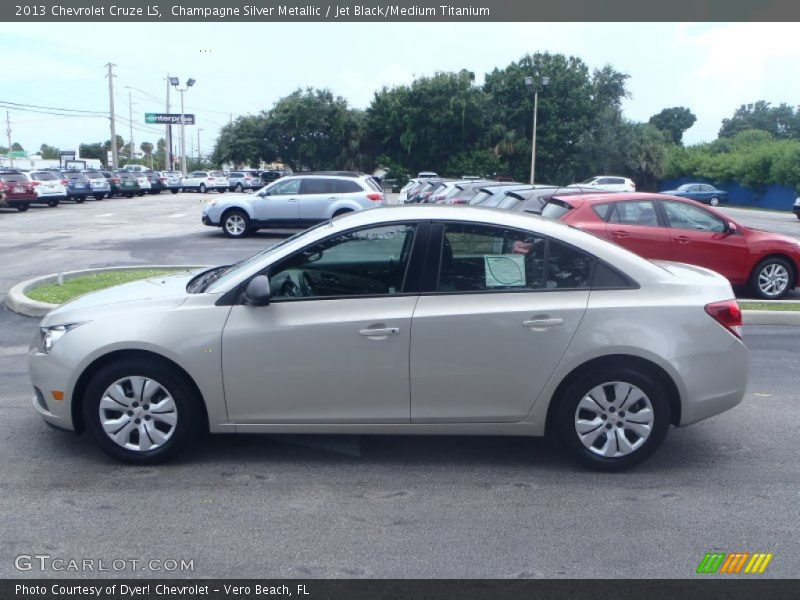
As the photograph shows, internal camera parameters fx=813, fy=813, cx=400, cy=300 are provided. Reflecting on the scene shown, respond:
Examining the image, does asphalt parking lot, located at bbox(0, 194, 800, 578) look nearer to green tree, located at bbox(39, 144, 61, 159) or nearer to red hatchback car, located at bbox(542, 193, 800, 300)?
red hatchback car, located at bbox(542, 193, 800, 300)

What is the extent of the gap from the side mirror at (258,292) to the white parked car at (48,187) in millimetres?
30846

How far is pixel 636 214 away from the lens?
474 inches

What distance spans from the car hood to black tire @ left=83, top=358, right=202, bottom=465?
35 cm

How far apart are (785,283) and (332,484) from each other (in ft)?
32.1

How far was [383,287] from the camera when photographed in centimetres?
534

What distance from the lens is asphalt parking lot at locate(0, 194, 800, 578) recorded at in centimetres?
414

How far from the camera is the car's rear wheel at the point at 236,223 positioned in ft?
70.3

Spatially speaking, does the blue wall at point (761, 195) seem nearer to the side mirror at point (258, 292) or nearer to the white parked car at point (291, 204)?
the white parked car at point (291, 204)

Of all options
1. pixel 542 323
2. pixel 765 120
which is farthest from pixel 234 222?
pixel 765 120

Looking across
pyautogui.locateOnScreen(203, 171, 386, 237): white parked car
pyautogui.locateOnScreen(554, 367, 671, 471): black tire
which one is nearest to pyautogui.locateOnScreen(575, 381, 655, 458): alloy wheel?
pyautogui.locateOnScreen(554, 367, 671, 471): black tire

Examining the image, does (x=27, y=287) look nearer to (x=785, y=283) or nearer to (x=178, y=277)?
(x=178, y=277)

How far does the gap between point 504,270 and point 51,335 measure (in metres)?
3.01

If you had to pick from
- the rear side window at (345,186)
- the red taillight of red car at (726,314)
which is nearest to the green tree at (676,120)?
the rear side window at (345,186)

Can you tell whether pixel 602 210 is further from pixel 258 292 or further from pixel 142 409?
pixel 142 409
